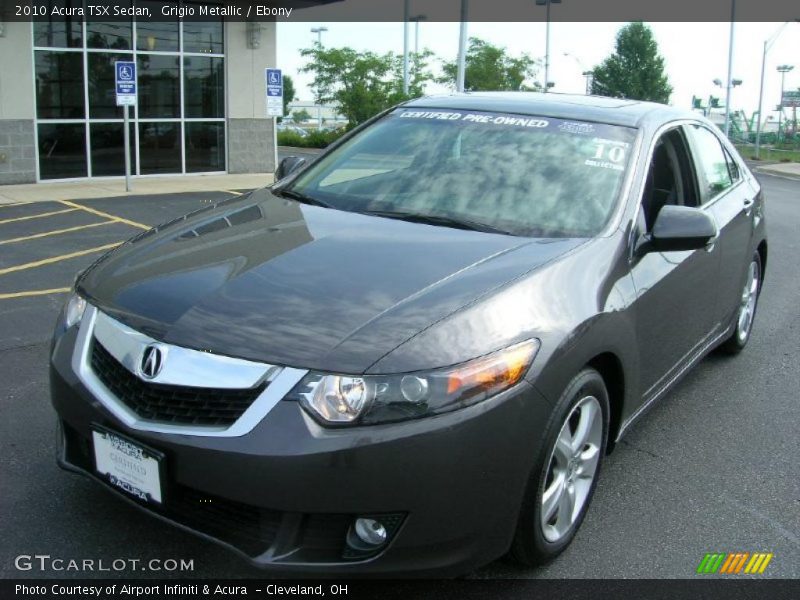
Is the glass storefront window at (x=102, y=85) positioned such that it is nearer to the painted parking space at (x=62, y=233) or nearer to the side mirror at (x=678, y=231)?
the painted parking space at (x=62, y=233)

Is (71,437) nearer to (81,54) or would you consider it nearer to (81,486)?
(81,486)

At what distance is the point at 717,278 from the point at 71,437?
3.23 meters

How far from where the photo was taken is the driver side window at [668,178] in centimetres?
389

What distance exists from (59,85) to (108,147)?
4.79 ft

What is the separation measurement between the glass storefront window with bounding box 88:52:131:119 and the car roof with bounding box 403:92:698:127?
45.1 feet

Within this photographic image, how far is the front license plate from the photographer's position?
2.61 meters

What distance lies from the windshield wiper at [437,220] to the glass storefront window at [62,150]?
46.9ft

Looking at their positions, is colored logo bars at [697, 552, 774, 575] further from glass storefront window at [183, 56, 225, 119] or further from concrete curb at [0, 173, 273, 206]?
glass storefront window at [183, 56, 225, 119]

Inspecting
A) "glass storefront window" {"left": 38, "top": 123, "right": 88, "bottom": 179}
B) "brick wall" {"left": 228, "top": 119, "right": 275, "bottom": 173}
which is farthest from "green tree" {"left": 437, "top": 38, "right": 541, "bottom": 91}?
"glass storefront window" {"left": 38, "top": 123, "right": 88, "bottom": 179}

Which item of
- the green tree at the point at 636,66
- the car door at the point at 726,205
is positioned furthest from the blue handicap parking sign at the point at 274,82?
the green tree at the point at 636,66

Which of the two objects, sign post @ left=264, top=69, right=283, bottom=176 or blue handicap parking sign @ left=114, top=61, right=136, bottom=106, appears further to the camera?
sign post @ left=264, top=69, right=283, bottom=176

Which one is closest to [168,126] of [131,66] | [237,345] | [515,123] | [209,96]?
[209,96]

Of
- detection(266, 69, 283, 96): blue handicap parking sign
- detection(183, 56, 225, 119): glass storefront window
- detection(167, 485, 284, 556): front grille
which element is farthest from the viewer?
detection(183, 56, 225, 119): glass storefront window

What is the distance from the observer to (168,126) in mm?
18172
